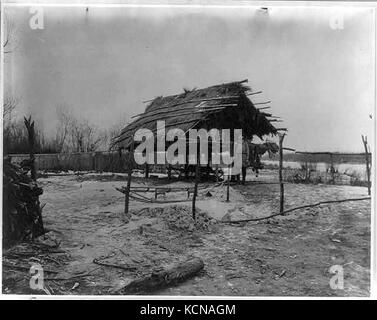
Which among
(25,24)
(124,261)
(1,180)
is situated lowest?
(124,261)

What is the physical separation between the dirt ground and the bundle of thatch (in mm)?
121

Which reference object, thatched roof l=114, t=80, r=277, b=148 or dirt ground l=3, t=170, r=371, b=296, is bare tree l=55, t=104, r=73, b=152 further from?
thatched roof l=114, t=80, r=277, b=148

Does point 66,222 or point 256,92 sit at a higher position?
point 256,92

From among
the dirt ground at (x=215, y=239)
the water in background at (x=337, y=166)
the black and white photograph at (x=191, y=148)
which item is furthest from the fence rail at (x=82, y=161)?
the water in background at (x=337, y=166)

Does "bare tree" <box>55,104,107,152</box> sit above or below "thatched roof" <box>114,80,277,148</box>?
below

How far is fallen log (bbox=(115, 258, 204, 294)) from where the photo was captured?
4.18 metres

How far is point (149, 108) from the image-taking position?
4.64 metres

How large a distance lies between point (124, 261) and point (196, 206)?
1090 mm

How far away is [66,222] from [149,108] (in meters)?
1.77

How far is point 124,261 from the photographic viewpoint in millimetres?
4281

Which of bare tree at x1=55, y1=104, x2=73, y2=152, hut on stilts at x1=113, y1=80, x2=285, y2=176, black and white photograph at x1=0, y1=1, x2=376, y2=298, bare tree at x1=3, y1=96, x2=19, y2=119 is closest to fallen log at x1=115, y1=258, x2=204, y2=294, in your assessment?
black and white photograph at x1=0, y1=1, x2=376, y2=298

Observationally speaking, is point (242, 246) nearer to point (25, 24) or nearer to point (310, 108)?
point (310, 108)
